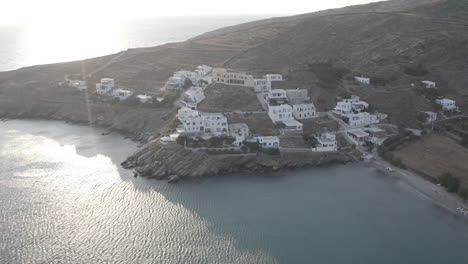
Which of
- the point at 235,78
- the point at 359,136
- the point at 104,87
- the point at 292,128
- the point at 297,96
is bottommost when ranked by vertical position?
the point at 359,136

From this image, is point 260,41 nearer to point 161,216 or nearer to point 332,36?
point 332,36

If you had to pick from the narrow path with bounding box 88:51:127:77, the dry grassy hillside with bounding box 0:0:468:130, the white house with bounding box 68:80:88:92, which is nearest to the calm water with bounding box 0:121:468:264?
the dry grassy hillside with bounding box 0:0:468:130

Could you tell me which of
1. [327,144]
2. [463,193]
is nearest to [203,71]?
[327,144]

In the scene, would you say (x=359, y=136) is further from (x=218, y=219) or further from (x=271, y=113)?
(x=218, y=219)

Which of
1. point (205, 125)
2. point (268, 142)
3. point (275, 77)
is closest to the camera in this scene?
point (268, 142)

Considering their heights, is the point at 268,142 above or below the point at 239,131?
below

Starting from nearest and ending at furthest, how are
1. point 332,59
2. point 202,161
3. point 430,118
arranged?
point 202,161
point 430,118
point 332,59

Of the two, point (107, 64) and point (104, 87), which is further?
point (107, 64)
